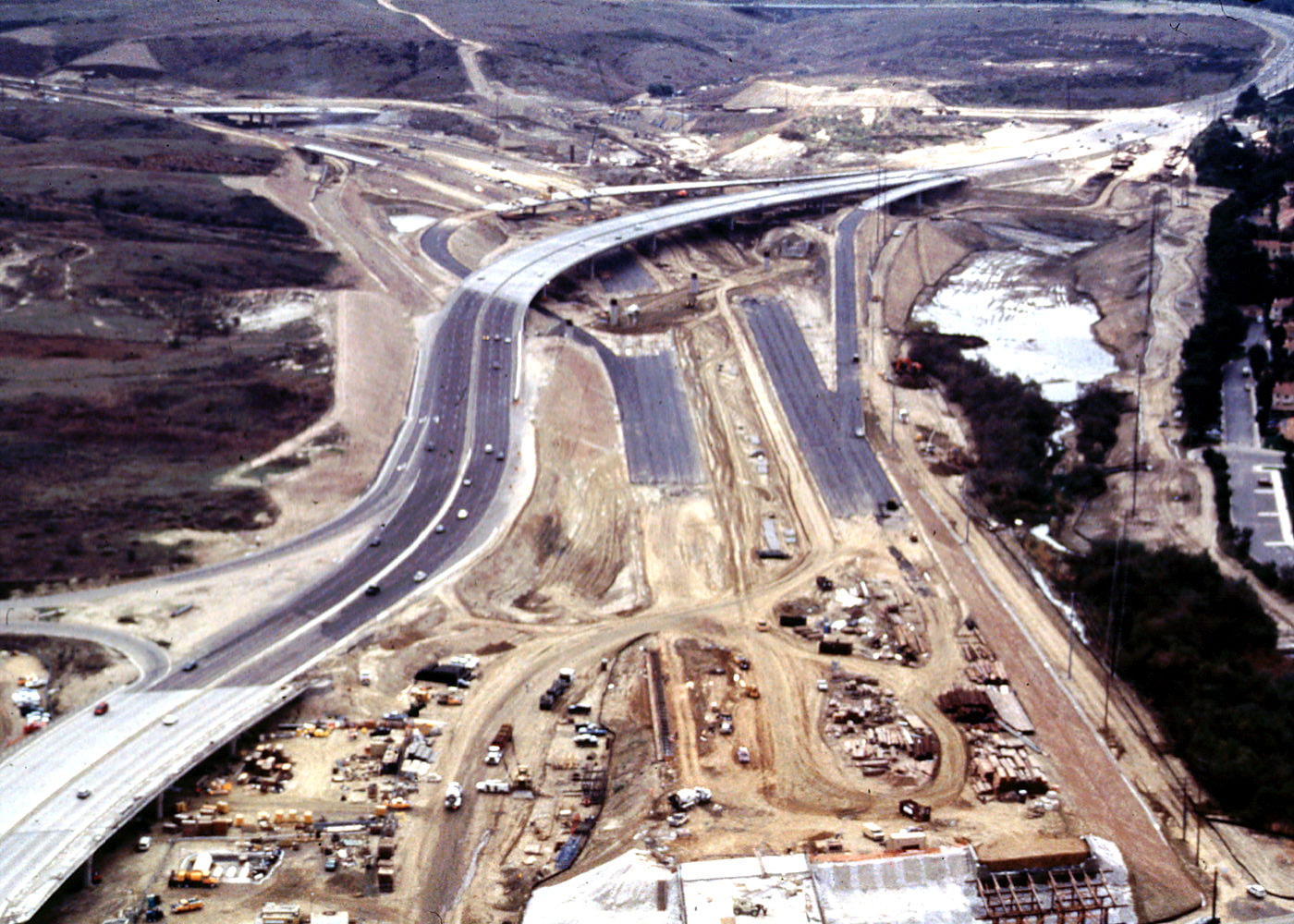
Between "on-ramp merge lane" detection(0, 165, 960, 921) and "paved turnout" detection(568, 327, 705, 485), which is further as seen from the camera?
"paved turnout" detection(568, 327, 705, 485)

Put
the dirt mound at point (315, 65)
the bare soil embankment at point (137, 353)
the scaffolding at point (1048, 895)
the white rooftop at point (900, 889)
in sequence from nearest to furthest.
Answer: the white rooftop at point (900, 889) < the scaffolding at point (1048, 895) < the bare soil embankment at point (137, 353) < the dirt mound at point (315, 65)

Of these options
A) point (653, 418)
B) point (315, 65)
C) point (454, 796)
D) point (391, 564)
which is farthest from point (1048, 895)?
point (315, 65)

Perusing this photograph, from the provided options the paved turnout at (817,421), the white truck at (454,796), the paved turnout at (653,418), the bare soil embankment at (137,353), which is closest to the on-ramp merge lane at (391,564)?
the paved turnout at (653,418)

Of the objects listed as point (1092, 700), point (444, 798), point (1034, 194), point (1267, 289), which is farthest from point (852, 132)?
point (444, 798)

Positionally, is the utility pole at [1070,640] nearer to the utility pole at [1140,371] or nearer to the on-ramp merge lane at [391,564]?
the utility pole at [1140,371]

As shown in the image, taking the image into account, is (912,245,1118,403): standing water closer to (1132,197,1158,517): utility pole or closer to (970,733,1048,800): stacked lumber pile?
(1132,197,1158,517): utility pole

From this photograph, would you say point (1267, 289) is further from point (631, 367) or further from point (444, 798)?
point (444, 798)

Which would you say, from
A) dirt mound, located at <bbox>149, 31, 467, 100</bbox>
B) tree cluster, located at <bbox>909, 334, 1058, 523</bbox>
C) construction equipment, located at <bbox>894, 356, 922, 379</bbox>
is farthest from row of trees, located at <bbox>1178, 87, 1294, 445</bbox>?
dirt mound, located at <bbox>149, 31, 467, 100</bbox>
